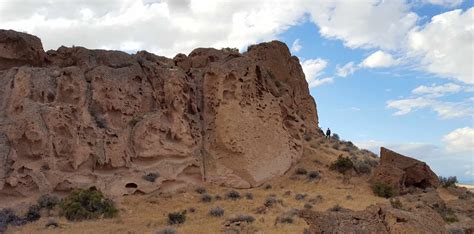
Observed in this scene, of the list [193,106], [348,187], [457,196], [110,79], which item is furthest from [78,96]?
[457,196]

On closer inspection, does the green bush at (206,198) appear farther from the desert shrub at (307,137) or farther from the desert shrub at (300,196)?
the desert shrub at (307,137)

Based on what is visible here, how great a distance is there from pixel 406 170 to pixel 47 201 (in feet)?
45.7

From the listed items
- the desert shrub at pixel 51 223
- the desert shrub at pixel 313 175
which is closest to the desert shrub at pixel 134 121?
the desert shrub at pixel 51 223

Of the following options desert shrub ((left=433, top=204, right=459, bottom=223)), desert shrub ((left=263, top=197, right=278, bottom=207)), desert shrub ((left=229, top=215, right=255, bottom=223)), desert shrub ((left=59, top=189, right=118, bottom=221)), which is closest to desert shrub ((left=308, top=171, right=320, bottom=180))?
desert shrub ((left=263, top=197, right=278, bottom=207))

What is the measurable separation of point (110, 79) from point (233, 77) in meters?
4.93

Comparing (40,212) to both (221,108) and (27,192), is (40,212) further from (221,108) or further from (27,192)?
(221,108)

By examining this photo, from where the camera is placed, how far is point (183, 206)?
15977mm

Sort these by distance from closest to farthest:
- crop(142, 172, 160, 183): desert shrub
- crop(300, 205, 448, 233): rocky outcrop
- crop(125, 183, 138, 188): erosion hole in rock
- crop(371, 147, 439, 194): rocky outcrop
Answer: crop(300, 205, 448, 233): rocky outcrop
crop(125, 183, 138, 188): erosion hole in rock
crop(142, 172, 160, 183): desert shrub
crop(371, 147, 439, 194): rocky outcrop

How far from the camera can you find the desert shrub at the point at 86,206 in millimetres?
13812

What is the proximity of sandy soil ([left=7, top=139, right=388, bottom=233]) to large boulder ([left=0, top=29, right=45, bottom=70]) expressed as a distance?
24.2ft

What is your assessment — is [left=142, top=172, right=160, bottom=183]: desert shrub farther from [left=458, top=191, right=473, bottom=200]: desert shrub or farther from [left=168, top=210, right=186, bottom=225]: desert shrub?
[left=458, top=191, right=473, bottom=200]: desert shrub

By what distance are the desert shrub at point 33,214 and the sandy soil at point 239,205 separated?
26 cm

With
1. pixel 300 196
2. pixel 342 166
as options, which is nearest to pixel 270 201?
pixel 300 196

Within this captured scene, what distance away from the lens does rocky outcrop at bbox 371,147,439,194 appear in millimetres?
19906
